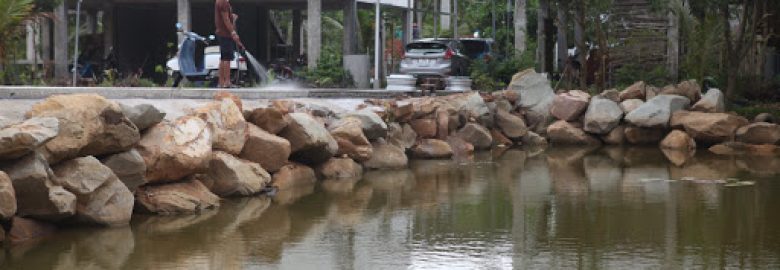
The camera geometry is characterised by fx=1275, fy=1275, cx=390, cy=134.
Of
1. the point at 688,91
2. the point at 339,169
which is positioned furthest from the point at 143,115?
the point at 688,91

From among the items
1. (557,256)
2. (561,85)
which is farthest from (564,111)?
(557,256)

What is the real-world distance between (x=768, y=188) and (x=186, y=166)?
737cm

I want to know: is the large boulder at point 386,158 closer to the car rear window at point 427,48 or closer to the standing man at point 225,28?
the standing man at point 225,28

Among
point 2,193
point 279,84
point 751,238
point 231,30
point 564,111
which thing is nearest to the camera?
point 2,193

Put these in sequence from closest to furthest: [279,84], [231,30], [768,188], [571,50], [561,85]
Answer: [768,188], [231,30], [279,84], [561,85], [571,50]

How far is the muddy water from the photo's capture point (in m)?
10.2

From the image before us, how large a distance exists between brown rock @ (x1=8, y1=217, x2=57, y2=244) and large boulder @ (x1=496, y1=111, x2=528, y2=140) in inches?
574

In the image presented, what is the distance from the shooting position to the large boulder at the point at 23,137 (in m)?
10.4

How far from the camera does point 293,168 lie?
16.0 metres

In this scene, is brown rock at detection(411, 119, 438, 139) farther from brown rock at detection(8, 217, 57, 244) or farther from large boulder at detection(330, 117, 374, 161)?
brown rock at detection(8, 217, 57, 244)

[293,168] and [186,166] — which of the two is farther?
[293,168]

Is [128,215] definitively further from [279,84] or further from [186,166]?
[279,84]

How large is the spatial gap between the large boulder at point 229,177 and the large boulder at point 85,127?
66.2 inches

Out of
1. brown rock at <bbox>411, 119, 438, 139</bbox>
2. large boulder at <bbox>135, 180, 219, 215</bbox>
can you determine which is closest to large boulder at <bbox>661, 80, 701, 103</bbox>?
brown rock at <bbox>411, 119, 438, 139</bbox>
